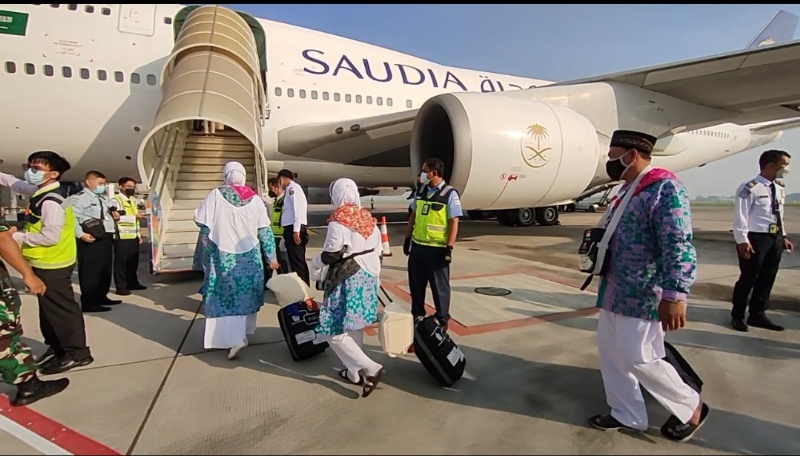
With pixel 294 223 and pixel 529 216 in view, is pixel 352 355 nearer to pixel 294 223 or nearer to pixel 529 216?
pixel 294 223

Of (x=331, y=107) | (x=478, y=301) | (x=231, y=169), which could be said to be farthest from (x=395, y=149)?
(x=231, y=169)

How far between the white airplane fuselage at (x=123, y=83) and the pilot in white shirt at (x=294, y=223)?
4.50 metres

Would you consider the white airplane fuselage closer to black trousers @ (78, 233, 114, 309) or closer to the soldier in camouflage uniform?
black trousers @ (78, 233, 114, 309)

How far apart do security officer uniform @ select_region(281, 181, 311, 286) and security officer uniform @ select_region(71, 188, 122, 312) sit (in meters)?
1.87

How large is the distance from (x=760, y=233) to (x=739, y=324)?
Answer: 834 millimetres

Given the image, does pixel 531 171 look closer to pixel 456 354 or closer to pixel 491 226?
pixel 456 354

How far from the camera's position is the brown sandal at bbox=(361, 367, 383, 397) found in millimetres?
2457

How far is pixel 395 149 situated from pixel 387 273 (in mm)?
4172

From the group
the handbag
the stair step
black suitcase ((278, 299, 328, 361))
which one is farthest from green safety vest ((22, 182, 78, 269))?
the stair step

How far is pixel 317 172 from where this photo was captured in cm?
984

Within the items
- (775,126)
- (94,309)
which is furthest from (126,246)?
(775,126)

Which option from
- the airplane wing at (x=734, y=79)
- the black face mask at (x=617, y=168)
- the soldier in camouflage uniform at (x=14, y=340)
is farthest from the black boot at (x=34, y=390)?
the airplane wing at (x=734, y=79)

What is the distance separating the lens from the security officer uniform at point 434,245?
3.35 metres

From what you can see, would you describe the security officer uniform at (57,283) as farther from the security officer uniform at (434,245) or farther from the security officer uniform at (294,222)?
the security officer uniform at (434,245)
